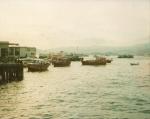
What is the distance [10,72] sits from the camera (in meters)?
47.1

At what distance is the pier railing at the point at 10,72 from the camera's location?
4494 cm

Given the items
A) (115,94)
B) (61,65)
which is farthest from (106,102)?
(61,65)

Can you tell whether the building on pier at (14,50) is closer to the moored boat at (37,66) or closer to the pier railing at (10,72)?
the moored boat at (37,66)

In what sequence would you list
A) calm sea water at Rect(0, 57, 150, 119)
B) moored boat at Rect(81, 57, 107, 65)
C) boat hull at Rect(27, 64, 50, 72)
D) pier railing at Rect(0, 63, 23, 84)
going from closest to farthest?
Answer: calm sea water at Rect(0, 57, 150, 119)
pier railing at Rect(0, 63, 23, 84)
boat hull at Rect(27, 64, 50, 72)
moored boat at Rect(81, 57, 107, 65)

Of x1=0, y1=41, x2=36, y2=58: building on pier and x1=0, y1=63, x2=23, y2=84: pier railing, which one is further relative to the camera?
x1=0, y1=41, x2=36, y2=58: building on pier

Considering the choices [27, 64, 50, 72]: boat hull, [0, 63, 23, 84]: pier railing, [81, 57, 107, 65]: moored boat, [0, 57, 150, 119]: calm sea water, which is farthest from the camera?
[81, 57, 107, 65]: moored boat

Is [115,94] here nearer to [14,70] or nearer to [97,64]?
[14,70]

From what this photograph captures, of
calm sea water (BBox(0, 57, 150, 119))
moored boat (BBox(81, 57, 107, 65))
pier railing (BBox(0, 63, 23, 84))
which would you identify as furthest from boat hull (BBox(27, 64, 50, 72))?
moored boat (BBox(81, 57, 107, 65))

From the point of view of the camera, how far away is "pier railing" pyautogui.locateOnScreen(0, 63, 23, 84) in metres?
44.9

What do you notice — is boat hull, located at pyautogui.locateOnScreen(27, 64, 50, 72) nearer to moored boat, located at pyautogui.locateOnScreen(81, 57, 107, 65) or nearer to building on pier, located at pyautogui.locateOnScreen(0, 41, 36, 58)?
building on pier, located at pyautogui.locateOnScreen(0, 41, 36, 58)

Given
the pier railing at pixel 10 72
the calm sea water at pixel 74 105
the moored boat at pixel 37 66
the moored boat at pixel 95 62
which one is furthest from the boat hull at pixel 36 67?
the moored boat at pixel 95 62

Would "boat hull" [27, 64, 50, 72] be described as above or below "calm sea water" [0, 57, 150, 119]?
above

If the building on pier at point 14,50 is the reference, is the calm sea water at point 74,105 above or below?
below

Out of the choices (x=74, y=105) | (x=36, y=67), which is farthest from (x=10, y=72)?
(x=36, y=67)
